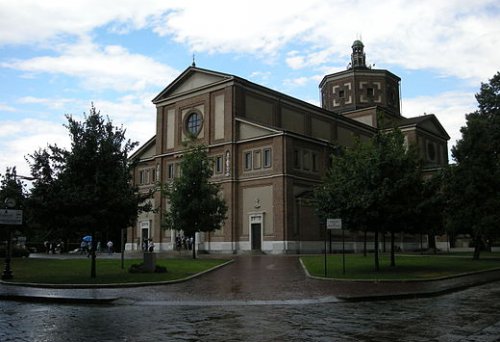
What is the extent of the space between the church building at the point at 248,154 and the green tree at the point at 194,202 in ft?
20.9

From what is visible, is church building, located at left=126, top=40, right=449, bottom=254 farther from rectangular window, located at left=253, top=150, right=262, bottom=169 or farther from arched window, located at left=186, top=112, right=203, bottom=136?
arched window, located at left=186, top=112, right=203, bottom=136

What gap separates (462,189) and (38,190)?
1112 inches

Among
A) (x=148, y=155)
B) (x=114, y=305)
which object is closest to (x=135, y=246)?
(x=148, y=155)

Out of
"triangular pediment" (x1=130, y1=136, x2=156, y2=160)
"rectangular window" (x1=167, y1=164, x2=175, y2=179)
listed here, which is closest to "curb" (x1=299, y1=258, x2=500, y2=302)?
"rectangular window" (x1=167, y1=164, x2=175, y2=179)

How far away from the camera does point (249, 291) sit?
57.8ft

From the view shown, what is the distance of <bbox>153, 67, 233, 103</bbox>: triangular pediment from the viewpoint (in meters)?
58.0

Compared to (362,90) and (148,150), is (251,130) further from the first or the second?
(362,90)

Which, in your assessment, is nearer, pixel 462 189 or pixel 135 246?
pixel 462 189

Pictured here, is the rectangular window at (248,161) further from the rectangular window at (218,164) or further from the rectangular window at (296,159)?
the rectangular window at (296,159)

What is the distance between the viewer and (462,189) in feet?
121

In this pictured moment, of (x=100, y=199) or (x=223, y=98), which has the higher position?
(x=223, y=98)

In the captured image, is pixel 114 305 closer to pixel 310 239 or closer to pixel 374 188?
pixel 374 188

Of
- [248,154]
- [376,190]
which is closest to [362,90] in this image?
[248,154]

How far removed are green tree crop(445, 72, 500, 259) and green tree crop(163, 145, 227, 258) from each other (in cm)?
1741
